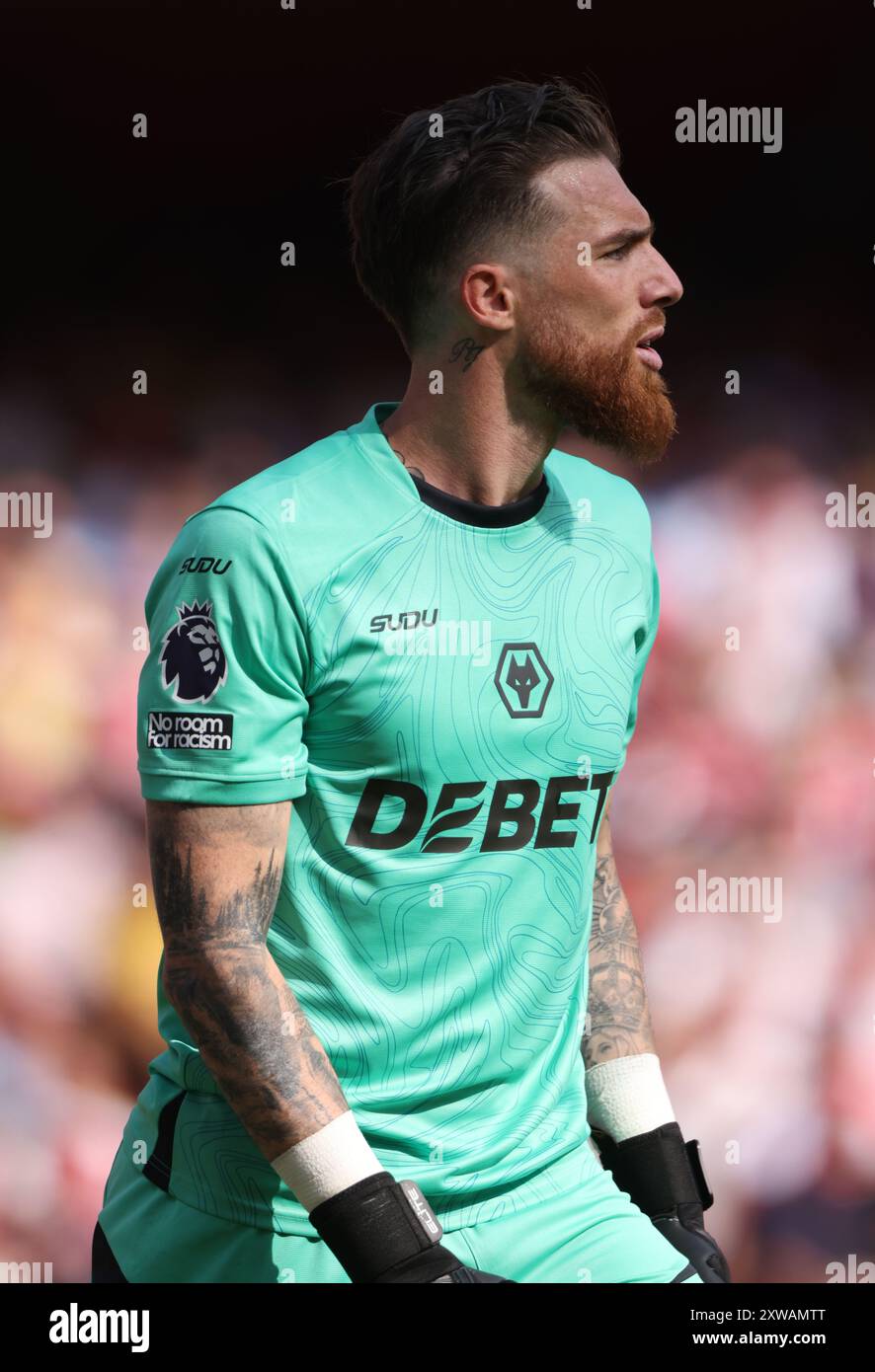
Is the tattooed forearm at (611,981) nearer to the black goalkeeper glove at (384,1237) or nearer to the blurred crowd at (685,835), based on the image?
the black goalkeeper glove at (384,1237)

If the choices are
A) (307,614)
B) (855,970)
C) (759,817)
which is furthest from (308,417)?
(307,614)

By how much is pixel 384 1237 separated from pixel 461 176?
1057 mm

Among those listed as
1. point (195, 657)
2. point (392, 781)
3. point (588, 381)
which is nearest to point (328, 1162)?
point (392, 781)

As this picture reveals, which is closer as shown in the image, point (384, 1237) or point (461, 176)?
point (384, 1237)

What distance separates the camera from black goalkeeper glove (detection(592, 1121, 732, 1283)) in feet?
5.62

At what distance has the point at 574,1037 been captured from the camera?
1.66 metres

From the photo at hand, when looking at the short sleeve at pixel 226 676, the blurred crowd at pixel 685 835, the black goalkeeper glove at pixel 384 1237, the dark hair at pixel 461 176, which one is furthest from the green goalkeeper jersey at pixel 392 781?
the blurred crowd at pixel 685 835

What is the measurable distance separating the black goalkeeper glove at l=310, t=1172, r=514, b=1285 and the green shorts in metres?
0.11

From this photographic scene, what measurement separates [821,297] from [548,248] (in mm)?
1740

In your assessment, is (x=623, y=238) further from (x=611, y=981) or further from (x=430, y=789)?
(x=611, y=981)

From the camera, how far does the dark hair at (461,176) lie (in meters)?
1.66

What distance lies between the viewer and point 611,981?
5.89ft

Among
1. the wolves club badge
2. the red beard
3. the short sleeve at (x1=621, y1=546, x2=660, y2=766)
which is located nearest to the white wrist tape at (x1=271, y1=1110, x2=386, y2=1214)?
the wolves club badge
